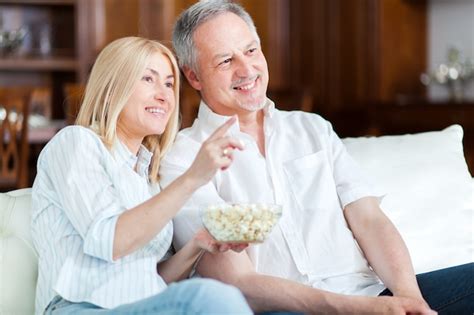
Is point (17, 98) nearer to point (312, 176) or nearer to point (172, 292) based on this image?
point (312, 176)

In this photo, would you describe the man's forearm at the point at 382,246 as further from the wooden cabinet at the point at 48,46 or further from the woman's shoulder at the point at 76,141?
the wooden cabinet at the point at 48,46

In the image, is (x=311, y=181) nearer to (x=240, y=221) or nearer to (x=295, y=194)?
(x=295, y=194)

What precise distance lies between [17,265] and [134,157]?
0.37m

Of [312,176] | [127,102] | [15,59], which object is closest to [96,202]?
[127,102]

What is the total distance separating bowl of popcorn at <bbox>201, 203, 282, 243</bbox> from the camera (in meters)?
1.71

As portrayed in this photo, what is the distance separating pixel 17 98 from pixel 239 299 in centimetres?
312

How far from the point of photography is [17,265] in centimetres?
206

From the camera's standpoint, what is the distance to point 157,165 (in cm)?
209

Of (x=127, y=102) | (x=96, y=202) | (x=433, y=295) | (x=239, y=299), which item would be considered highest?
(x=127, y=102)

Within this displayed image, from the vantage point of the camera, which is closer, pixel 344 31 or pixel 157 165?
pixel 157 165

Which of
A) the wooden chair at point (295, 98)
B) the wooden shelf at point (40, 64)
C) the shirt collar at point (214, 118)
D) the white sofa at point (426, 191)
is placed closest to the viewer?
the shirt collar at point (214, 118)

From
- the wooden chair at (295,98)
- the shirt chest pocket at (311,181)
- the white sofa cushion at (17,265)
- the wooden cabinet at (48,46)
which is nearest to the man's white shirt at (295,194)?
the shirt chest pocket at (311,181)

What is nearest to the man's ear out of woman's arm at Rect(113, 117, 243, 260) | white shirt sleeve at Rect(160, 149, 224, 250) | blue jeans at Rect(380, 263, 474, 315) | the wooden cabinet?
white shirt sleeve at Rect(160, 149, 224, 250)

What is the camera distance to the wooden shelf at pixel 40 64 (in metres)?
6.08
